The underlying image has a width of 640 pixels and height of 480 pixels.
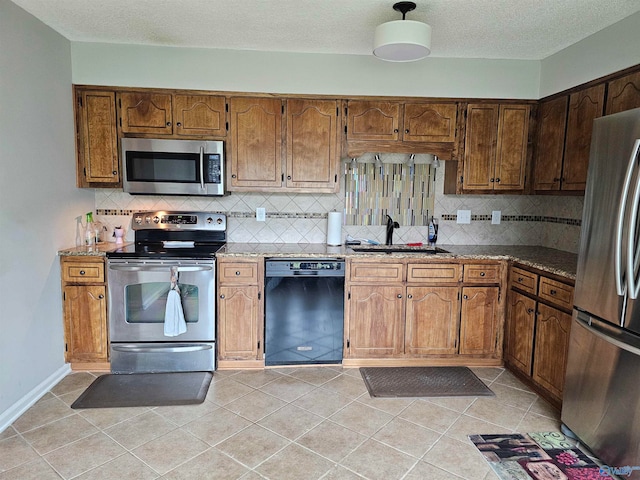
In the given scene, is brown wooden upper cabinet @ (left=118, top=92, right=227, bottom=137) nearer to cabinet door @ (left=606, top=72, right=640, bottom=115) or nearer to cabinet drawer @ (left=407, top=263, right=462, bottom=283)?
cabinet drawer @ (left=407, top=263, right=462, bottom=283)

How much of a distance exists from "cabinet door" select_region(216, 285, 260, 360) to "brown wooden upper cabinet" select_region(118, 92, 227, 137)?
1.31 m

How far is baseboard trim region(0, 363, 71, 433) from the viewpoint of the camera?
235 cm

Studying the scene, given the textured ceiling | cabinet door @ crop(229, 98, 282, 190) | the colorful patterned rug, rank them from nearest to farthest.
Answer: the colorful patterned rug → the textured ceiling → cabinet door @ crop(229, 98, 282, 190)

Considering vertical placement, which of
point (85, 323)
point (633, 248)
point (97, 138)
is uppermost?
point (97, 138)

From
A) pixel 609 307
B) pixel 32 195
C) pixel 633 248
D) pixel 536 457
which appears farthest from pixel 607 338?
pixel 32 195

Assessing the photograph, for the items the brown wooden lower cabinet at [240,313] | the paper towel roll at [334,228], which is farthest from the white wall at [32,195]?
the paper towel roll at [334,228]

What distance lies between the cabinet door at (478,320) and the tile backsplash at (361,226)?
73 cm

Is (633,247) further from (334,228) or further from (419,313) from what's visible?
(334,228)

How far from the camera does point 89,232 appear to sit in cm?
332

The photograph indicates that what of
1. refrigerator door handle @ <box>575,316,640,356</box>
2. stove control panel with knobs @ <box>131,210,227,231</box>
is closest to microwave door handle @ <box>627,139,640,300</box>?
refrigerator door handle @ <box>575,316,640,356</box>

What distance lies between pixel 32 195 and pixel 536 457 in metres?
3.39

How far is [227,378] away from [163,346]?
1.80ft

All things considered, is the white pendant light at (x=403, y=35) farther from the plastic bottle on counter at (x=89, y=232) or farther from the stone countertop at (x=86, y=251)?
the plastic bottle on counter at (x=89, y=232)

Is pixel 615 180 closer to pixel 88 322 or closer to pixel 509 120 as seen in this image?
pixel 509 120
